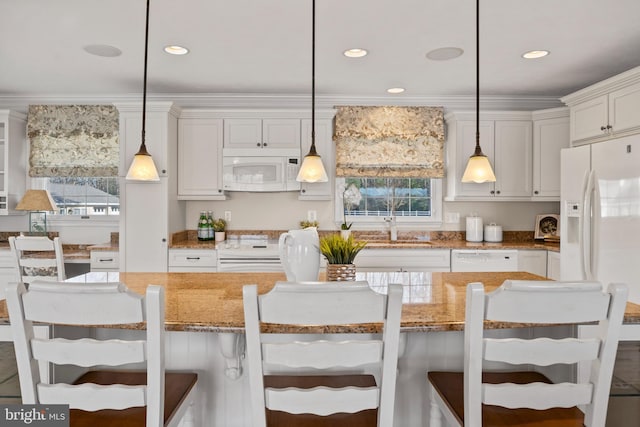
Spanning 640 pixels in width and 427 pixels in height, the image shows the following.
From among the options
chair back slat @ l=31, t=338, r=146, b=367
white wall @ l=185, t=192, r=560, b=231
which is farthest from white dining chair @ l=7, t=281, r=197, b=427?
white wall @ l=185, t=192, r=560, b=231

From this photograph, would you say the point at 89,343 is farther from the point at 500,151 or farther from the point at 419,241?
the point at 500,151

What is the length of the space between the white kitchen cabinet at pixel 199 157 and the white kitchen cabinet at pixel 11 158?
168cm

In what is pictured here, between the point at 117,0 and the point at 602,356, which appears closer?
the point at 602,356

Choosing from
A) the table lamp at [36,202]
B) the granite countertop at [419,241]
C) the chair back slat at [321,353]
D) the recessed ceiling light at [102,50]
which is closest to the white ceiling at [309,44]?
the recessed ceiling light at [102,50]

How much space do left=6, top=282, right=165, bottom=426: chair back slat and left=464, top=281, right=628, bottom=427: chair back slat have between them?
852 mm

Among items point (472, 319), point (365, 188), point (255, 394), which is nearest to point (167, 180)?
point (365, 188)

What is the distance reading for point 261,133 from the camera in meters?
4.05

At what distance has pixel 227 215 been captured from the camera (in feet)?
14.4

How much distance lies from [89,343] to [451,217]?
3.88 metres

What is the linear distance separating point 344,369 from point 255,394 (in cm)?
58

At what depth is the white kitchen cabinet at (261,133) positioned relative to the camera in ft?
13.2

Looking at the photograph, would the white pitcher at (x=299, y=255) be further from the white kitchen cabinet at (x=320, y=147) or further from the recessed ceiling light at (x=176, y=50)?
the white kitchen cabinet at (x=320, y=147)

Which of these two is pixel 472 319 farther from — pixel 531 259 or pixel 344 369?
pixel 531 259

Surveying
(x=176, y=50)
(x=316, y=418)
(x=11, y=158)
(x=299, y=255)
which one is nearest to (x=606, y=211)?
(x=299, y=255)
